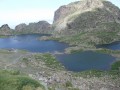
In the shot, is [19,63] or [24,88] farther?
[19,63]

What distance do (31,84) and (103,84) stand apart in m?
104

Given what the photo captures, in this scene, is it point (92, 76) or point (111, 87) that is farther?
point (92, 76)

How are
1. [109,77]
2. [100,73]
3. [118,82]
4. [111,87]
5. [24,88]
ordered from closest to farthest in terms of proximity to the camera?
1. [24,88]
2. [111,87]
3. [118,82]
4. [109,77]
5. [100,73]

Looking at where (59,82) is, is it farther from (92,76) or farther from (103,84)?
(92,76)

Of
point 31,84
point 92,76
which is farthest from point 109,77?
point 31,84

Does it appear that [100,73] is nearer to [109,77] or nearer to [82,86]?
[109,77]

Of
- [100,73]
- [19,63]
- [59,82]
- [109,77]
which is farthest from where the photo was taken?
[19,63]

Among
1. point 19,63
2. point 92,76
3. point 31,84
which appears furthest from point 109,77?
point 31,84

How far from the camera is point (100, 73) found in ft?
598

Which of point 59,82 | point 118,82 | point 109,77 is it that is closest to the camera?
point 59,82

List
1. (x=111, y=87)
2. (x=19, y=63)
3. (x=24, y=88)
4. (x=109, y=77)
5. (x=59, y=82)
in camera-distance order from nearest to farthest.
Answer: (x=24, y=88)
(x=59, y=82)
(x=111, y=87)
(x=109, y=77)
(x=19, y=63)

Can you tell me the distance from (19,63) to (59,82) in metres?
66.6

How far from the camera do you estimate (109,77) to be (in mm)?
169500

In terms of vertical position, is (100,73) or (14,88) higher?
(14,88)
